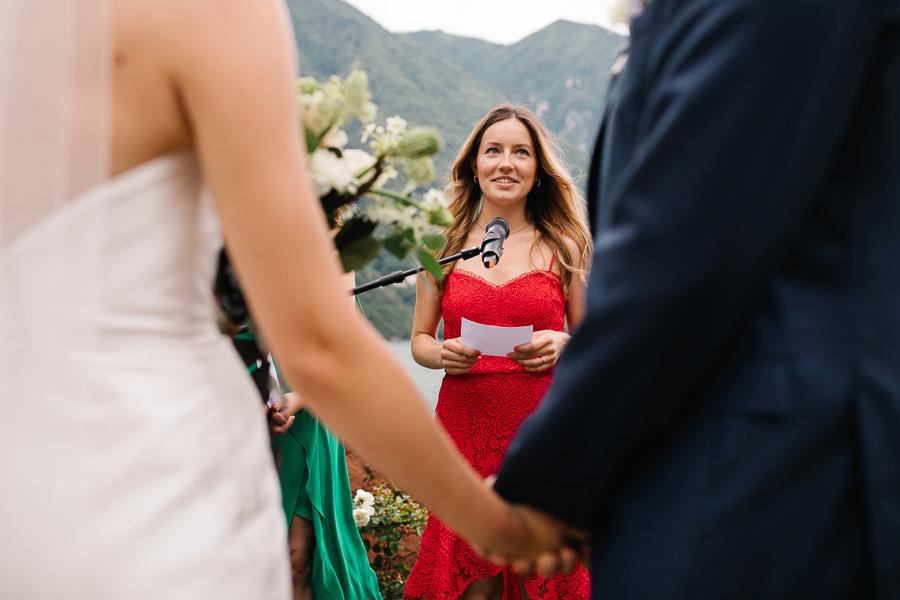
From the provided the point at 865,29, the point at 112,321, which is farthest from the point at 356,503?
the point at 865,29

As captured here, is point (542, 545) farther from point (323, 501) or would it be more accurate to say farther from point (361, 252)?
point (323, 501)

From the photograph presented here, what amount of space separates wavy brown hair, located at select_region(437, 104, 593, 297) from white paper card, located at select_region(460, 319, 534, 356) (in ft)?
2.08

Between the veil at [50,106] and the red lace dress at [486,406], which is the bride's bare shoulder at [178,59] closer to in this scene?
the veil at [50,106]

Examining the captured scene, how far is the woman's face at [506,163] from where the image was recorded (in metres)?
4.05

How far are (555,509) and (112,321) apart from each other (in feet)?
2.64

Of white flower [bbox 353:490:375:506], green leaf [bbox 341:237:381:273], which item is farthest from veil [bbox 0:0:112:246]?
white flower [bbox 353:490:375:506]

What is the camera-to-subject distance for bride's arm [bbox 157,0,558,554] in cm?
97

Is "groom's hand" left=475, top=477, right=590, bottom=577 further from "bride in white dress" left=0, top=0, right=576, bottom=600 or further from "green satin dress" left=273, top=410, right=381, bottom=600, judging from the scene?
"green satin dress" left=273, top=410, right=381, bottom=600

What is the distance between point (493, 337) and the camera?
11.0 feet

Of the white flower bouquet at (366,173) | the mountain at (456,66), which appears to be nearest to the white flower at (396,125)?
the white flower bouquet at (366,173)

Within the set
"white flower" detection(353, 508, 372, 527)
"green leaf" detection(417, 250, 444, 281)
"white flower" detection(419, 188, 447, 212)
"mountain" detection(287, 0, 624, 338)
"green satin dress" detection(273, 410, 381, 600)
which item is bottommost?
"white flower" detection(353, 508, 372, 527)

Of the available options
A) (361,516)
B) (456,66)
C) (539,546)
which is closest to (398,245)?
(539,546)

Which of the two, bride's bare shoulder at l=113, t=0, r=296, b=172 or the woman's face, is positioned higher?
bride's bare shoulder at l=113, t=0, r=296, b=172

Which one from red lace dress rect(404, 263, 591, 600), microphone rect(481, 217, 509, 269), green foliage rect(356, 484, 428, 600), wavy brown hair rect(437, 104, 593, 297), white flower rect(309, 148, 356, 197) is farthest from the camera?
green foliage rect(356, 484, 428, 600)
